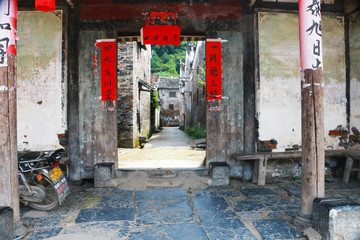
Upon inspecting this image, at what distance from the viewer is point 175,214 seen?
331cm

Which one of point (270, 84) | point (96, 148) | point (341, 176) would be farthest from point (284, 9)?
point (96, 148)

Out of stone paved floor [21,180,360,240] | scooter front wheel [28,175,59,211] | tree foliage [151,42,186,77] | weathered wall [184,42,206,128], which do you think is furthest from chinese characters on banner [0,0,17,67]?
tree foliage [151,42,186,77]

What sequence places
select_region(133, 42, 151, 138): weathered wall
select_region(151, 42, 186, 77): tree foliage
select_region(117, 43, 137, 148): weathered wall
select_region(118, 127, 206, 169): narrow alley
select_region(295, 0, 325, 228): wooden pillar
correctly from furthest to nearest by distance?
select_region(151, 42, 186, 77): tree foliage, select_region(133, 42, 151, 138): weathered wall, select_region(117, 43, 137, 148): weathered wall, select_region(118, 127, 206, 169): narrow alley, select_region(295, 0, 325, 228): wooden pillar

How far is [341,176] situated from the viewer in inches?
207

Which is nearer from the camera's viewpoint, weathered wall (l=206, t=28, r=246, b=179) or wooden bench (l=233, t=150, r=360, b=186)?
wooden bench (l=233, t=150, r=360, b=186)

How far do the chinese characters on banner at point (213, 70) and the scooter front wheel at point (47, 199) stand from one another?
3.29 meters

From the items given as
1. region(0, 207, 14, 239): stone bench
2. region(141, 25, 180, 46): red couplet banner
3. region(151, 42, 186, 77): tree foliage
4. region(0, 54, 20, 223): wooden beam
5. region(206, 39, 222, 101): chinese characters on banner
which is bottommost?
region(0, 207, 14, 239): stone bench

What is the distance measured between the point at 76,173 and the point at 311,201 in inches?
166

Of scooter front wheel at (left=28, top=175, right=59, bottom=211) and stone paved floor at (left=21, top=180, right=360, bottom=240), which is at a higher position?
scooter front wheel at (left=28, top=175, right=59, bottom=211)

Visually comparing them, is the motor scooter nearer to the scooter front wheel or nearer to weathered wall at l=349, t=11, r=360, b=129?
the scooter front wheel

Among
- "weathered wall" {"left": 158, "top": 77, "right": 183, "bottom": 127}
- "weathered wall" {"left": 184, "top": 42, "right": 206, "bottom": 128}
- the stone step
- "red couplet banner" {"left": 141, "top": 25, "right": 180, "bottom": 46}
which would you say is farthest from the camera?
"weathered wall" {"left": 158, "top": 77, "right": 183, "bottom": 127}

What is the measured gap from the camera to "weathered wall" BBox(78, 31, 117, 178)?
15.8 feet

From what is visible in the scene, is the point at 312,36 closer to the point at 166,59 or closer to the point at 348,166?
the point at 348,166

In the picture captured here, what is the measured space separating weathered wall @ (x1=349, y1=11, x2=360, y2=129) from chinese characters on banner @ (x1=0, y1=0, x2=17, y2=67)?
628cm
